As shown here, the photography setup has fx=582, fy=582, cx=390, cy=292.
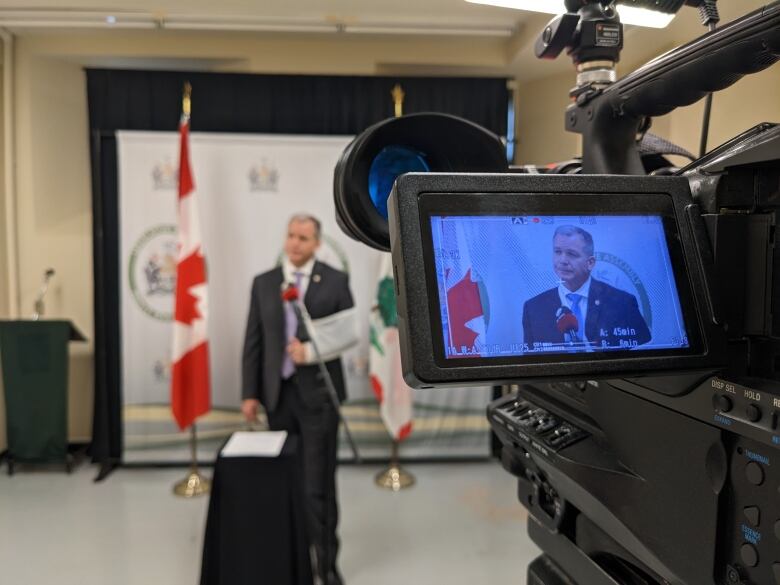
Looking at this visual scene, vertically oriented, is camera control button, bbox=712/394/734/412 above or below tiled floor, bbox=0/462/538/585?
above

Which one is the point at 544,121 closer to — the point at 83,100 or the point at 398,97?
the point at 398,97

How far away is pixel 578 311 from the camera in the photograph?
514 millimetres

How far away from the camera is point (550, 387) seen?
2.71 feet

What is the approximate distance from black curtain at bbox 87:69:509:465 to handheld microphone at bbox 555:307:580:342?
327cm

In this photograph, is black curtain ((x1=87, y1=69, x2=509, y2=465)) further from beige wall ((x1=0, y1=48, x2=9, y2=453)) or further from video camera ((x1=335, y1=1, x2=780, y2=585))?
video camera ((x1=335, y1=1, x2=780, y2=585))

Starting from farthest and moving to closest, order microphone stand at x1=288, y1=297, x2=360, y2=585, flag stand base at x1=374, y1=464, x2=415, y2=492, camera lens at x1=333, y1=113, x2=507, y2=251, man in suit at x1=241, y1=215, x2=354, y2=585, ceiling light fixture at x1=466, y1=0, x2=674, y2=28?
1. flag stand base at x1=374, y1=464, x2=415, y2=492
2. man in suit at x1=241, y1=215, x2=354, y2=585
3. microphone stand at x1=288, y1=297, x2=360, y2=585
4. ceiling light fixture at x1=466, y1=0, x2=674, y2=28
5. camera lens at x1=333, y1=113, x2=507, y2=251

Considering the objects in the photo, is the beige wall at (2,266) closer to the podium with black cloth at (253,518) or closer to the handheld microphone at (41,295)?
the handheld microphone at (41,295)

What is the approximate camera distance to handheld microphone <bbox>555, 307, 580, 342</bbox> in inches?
19.9

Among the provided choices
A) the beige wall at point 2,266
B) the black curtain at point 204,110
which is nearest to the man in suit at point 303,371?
the black curtain at point 204,110

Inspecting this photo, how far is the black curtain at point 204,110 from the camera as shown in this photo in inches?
141

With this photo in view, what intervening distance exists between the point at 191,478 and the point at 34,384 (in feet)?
3.65

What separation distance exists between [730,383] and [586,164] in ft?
1.27

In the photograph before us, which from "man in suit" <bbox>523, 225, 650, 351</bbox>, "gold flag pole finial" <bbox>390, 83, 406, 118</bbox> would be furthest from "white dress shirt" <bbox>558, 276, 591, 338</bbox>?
"gold flag pole finial" <bbox>390, 83, 406, 118</bbox>

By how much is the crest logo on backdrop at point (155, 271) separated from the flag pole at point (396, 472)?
5.12ft
